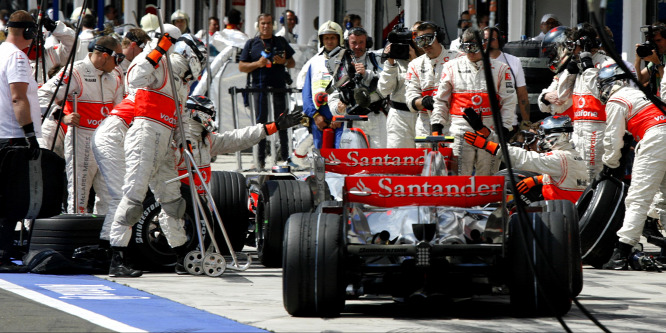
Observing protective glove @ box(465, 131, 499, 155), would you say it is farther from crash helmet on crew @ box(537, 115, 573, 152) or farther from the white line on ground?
the white line on ground

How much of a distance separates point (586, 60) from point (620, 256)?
85.8 inches

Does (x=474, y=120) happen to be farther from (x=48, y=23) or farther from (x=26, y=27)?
(x=48, y=23)

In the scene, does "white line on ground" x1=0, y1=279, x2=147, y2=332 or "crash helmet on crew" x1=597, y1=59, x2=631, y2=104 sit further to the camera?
"crash helmet on crew" x1=597, y1=59, x2=631, y2=104

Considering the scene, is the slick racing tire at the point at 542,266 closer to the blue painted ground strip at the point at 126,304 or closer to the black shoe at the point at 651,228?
the blue painted ground strip at the point at 126,304

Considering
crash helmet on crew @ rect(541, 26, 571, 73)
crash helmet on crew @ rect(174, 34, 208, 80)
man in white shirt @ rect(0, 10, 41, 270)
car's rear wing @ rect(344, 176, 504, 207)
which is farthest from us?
crash helmet on crew @ rect(541, 26, 571, 73)

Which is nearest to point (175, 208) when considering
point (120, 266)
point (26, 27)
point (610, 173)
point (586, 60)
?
point (120, 266)

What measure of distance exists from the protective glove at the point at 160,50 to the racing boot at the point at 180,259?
154 cm

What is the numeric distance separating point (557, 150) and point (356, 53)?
349 cm

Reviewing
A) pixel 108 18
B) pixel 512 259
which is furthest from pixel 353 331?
pixel 108 18

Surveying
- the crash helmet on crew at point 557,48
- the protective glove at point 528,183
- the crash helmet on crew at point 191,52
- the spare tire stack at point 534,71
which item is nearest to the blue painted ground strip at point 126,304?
the crash helmet on crew at point 191,52

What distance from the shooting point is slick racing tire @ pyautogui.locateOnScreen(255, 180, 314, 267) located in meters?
10.1

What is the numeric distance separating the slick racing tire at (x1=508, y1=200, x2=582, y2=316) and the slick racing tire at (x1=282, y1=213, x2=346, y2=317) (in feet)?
3.40

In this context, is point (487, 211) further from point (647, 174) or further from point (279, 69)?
point (279, 69)

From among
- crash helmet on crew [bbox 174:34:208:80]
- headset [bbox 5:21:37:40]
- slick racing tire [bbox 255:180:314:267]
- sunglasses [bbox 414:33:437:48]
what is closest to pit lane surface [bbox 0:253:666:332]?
slick racing tire [bbox 255:180:314:267]
